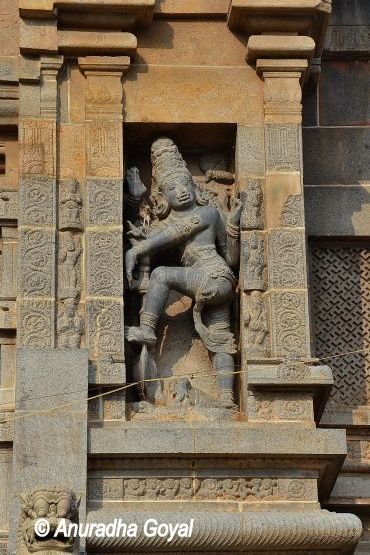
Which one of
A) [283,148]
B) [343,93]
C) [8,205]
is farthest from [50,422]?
[343,93]

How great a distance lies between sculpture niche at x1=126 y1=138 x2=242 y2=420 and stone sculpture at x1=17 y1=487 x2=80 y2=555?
156 cm

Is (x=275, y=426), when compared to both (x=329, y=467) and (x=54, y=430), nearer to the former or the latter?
(x=329, y=467)

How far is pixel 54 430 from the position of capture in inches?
612

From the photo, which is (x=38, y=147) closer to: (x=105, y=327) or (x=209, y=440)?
(x=105, y=327)

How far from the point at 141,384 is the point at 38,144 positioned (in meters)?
2.29

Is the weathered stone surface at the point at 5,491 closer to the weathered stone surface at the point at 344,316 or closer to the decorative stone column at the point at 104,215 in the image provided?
the decorative stone column at the point at 104,215

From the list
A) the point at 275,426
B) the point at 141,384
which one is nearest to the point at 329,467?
the point at 275,426

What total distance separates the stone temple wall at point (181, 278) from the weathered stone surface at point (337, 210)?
0.02 m

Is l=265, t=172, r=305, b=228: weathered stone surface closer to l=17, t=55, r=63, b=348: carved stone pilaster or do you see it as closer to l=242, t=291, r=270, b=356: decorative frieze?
l=242, t=291, r=270, b=356: decorative frieze

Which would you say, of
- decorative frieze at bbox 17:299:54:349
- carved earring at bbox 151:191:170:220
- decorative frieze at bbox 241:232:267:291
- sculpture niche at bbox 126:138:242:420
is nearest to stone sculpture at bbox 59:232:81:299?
decorative frieze at bbox 17:299:54:349

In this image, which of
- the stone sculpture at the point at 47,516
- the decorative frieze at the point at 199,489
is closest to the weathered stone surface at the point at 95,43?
the decorative frieze at the point at 199,489

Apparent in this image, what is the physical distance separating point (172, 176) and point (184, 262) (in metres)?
0.76

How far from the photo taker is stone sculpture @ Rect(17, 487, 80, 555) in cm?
1471

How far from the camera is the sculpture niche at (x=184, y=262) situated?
16.3 m
